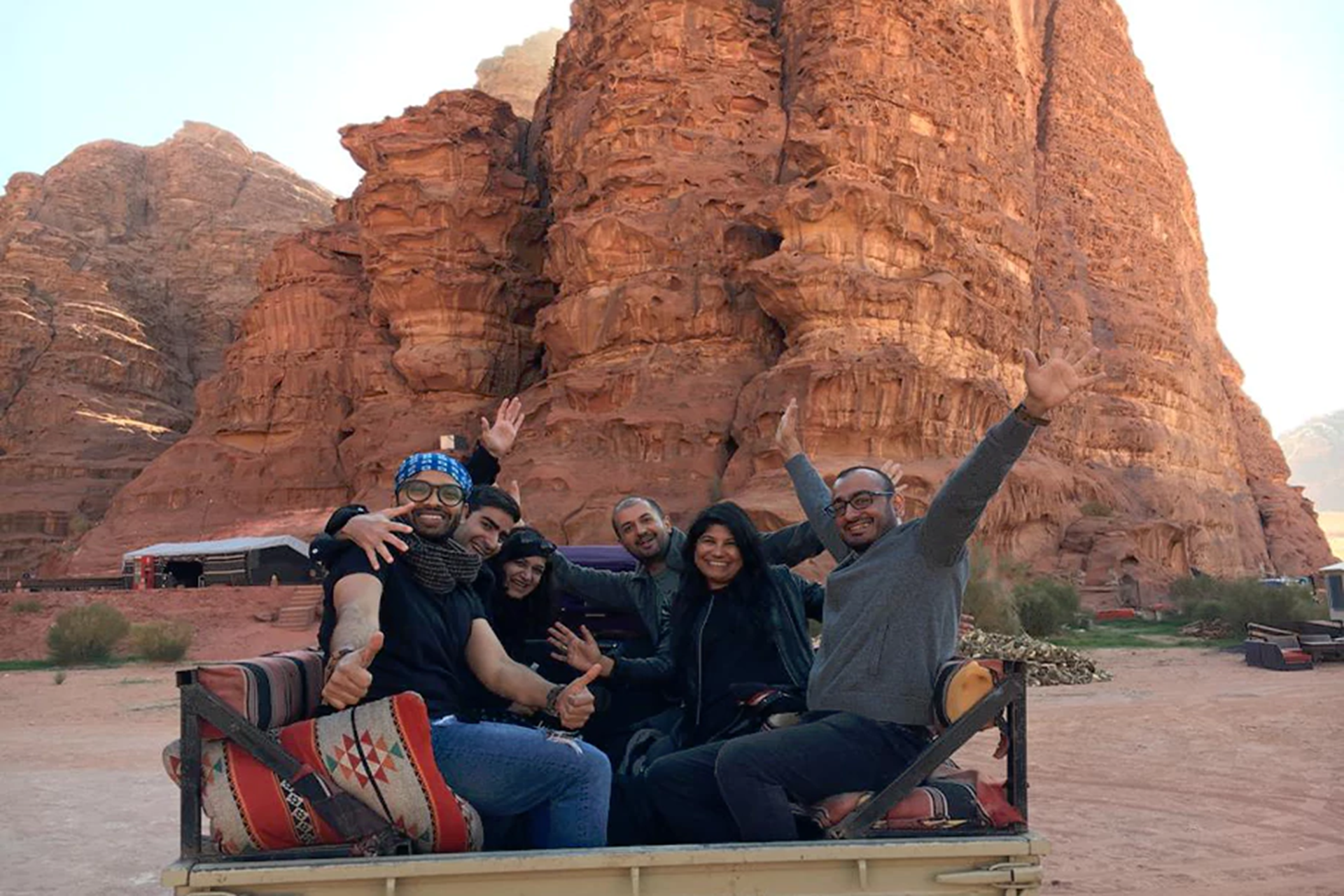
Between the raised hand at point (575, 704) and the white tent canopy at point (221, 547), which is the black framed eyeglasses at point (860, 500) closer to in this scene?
the raised hand at point (575, 704)

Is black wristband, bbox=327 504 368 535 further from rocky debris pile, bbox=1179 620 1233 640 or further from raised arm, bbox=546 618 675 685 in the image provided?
rocky debris pile, bbox=1179 620 1233 640

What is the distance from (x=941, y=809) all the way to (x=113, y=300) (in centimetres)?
7926

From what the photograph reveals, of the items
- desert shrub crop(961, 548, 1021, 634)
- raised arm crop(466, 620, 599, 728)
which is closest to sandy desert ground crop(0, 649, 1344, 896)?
raised arm crop(466, 620, 599, 728)

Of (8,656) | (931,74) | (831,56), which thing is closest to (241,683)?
(8,656)

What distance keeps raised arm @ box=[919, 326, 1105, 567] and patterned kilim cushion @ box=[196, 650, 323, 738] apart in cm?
219

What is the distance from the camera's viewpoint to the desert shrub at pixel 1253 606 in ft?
81.8

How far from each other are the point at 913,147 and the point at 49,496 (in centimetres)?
4874

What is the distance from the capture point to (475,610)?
3680 millimetres

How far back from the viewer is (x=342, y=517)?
3428 millimetres

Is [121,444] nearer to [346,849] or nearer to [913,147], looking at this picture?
[913,147]

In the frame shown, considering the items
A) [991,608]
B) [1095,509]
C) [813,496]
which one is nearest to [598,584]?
[813,496]

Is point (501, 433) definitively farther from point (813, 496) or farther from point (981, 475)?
point (981, 475)

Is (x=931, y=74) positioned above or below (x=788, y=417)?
above

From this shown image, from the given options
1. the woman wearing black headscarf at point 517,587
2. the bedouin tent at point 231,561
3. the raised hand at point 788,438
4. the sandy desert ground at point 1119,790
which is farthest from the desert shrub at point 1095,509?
the woman wearing black headscarf at point 517,587
